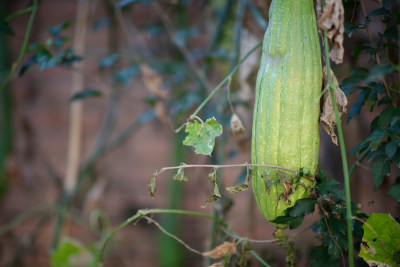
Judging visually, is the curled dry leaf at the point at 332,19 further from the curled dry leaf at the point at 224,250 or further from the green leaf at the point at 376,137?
the curled dry leaf at the point at 224,250

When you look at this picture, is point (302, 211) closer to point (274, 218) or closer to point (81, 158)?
point (274, 218)

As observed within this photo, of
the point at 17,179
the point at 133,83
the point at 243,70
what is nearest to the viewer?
the point at 243,70

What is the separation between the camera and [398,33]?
612mm

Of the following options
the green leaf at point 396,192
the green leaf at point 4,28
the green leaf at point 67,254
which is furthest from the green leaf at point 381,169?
the green leaf at point 67,254

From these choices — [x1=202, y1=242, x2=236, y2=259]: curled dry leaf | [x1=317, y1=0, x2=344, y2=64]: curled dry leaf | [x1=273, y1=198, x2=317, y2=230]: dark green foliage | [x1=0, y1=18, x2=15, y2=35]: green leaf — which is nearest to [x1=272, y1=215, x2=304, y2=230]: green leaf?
[x1=273, y1=198, x2=317, y2=230]: dark green foliage

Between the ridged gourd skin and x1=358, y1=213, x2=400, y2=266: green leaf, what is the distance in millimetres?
110

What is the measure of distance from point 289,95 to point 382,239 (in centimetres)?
24

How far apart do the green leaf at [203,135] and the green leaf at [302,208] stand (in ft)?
0.46

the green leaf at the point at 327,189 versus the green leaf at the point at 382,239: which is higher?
the green leaf at the point at 327,189

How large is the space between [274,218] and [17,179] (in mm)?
1552

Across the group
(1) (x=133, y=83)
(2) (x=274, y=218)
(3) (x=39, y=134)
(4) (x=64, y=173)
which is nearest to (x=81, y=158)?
(4) (x=64, y=173)

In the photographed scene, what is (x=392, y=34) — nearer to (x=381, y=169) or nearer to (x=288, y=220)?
(x=381, y=169)

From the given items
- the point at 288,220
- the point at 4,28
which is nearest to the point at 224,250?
the point at 288,220

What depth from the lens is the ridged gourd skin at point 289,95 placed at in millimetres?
541
